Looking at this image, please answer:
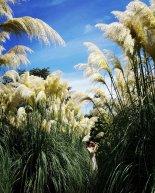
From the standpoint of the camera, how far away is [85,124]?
31.7ft

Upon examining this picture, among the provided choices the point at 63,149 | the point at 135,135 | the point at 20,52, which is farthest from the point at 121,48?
the point at 20,52

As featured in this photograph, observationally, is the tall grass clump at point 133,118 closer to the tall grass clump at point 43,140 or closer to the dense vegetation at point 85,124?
the dense vegetation at point 85,124

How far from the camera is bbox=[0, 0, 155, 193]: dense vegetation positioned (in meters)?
6.04

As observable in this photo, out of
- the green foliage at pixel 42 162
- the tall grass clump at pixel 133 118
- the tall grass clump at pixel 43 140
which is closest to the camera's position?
the tall grass clump at pixel 133 118

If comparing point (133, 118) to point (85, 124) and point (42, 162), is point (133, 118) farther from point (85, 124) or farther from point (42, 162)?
point (85, 124)

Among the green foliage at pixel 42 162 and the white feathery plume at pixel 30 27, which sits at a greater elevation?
the white feathery plume at pixel 30 27

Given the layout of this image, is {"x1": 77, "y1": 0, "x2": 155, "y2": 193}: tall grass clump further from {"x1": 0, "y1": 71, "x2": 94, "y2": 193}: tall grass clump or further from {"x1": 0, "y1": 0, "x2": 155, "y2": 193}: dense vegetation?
{"x1": 0, "y1": 71, "x2": 94, "y2": 193}: tall grass clump

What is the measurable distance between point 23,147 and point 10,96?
1.32m

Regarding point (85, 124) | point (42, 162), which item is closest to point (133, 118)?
point (42, 162)

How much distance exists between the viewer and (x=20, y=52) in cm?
914

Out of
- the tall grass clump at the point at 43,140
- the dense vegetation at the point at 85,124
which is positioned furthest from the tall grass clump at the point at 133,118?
the tall grass clump at the point at 43,140

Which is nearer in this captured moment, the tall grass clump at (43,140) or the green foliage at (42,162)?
the green foliage at (42,162)

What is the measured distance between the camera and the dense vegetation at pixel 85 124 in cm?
604

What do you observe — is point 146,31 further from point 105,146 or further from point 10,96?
point 10,96
